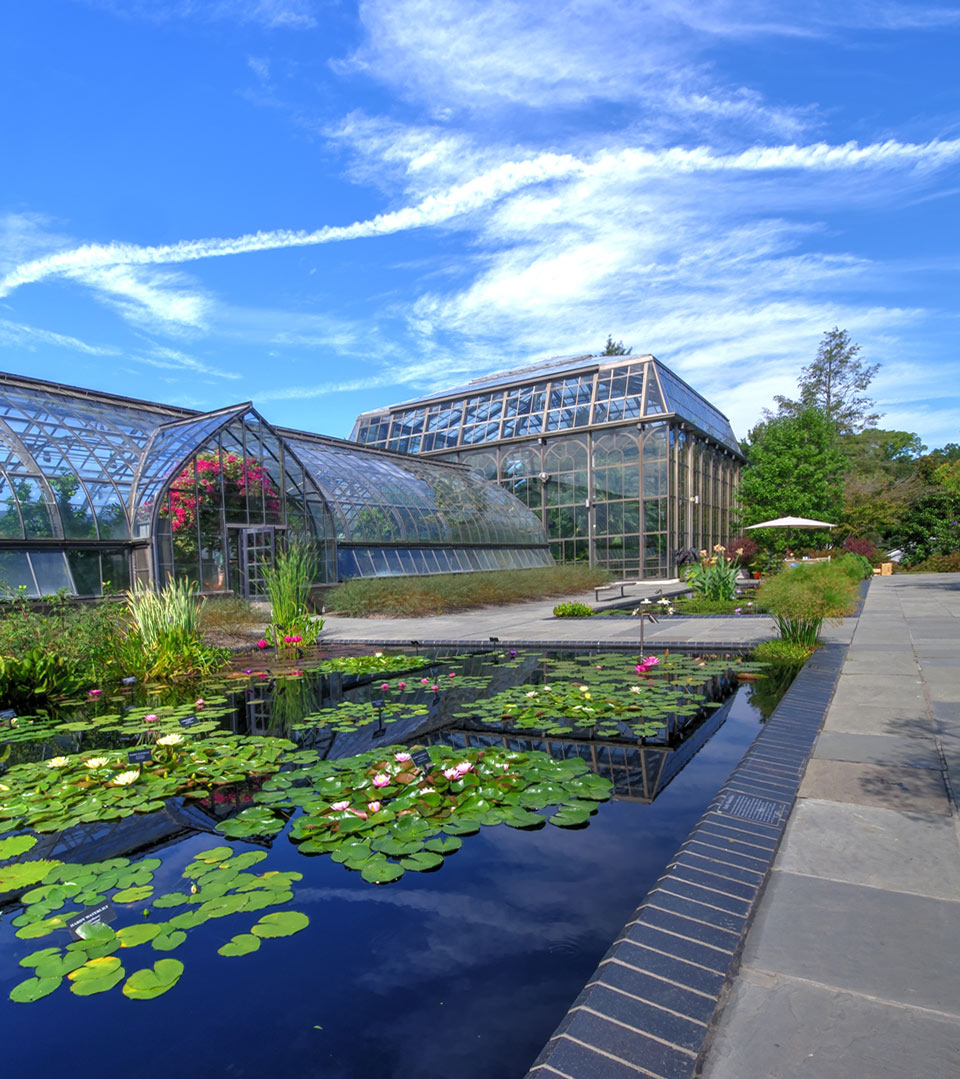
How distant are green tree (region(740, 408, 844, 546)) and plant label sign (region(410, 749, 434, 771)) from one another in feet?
86.4

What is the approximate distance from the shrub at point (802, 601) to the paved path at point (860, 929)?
11.7 feet

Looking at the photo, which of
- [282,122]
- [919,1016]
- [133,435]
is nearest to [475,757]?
[919,1016]

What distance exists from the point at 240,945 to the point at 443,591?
14.4 metres

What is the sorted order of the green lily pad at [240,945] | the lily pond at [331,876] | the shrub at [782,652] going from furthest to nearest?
1. the shrub at [782,652]
2. the green lily pad at [240,945]
3. the lily pond at [331,876]

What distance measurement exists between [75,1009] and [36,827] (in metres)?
1.75

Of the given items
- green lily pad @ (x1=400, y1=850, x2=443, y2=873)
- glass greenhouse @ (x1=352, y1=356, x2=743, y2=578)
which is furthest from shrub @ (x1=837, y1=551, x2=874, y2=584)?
green lily pad @ (x1=400, y1=850, x2=443, y2=873)

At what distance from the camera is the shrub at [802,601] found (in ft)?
25.6

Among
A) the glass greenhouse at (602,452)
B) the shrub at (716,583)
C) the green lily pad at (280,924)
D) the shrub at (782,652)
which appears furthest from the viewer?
the glass greenhouse at (602,452)

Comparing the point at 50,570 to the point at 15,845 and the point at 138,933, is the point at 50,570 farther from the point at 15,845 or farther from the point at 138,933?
the point at 138,933

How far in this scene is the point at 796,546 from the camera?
81.8 feet

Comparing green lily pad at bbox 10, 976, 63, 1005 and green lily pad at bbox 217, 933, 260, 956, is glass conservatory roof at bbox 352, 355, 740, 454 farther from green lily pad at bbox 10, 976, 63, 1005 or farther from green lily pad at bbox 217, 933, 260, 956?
green lily pad at bbox 10, 976, 63, 1005

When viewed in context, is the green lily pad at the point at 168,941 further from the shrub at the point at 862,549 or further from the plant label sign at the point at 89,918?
the shrub at the point at 862,549

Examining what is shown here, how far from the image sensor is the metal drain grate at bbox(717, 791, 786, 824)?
295cm

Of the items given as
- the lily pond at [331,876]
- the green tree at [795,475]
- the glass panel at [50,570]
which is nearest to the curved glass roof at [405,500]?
the glass panel at [50,570]
